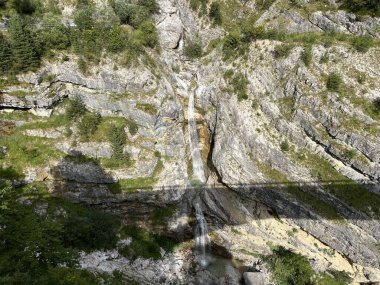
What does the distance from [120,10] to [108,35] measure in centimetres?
771

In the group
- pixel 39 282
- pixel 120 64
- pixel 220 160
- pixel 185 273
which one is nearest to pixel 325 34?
pixel 220 160

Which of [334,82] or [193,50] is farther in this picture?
[193,50]

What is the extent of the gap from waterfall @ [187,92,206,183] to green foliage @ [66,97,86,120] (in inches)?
608

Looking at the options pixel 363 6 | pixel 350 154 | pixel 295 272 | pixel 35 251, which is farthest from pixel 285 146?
pixel 35 251

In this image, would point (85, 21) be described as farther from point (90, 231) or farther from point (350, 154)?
point (350, 154)

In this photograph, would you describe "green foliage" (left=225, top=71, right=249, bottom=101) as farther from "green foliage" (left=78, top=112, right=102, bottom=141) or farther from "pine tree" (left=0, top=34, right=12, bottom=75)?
"pine tree" (left=0, top=34, right=12, bottom=75)

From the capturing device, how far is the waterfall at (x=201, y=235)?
40.2 m

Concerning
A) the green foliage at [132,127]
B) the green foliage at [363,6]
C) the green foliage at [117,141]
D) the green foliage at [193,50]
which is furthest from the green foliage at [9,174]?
the green foliage at [363,6]

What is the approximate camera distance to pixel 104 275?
30703mm

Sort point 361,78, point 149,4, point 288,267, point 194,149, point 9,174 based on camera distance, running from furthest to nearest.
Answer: point 149,4, point 194,149, point 9,174, point 288,267, point 361,78

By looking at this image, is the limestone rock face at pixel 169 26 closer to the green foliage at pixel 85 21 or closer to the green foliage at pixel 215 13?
the green foliage at pixel 215 13

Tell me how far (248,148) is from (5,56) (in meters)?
33.1

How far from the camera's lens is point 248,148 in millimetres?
38281

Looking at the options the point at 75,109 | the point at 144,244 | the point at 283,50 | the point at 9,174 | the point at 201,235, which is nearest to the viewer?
the point at 9,174
